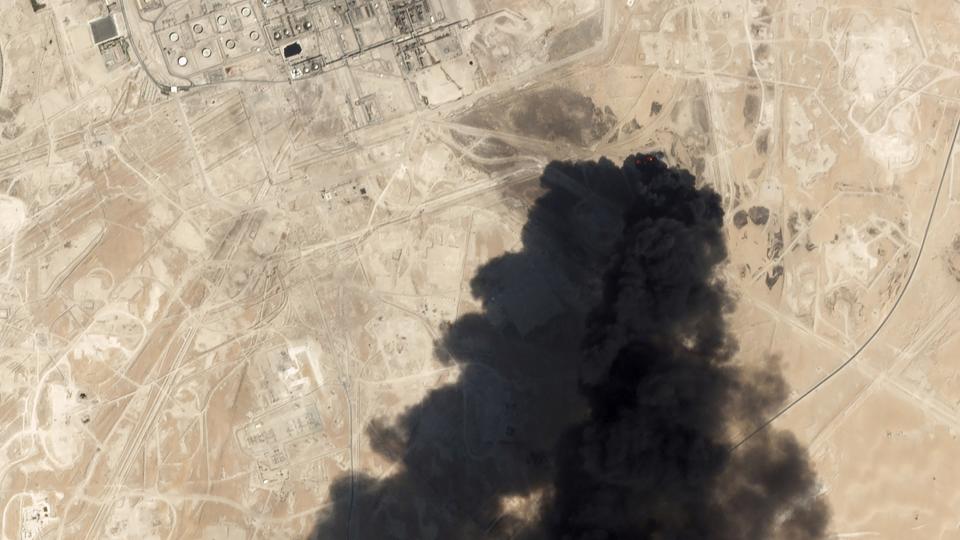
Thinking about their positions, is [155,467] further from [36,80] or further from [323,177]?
[36,80]

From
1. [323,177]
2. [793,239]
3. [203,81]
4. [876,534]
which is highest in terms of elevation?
[203,81]

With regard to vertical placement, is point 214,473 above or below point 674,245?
below

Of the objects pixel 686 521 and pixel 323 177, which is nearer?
pixel 686 521

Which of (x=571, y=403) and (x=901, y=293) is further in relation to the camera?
(x=901, y=293)

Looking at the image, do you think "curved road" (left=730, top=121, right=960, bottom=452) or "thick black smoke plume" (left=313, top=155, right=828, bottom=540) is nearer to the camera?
"thick black smoke plume" (left=313, top=155, right=828, bottom=540)

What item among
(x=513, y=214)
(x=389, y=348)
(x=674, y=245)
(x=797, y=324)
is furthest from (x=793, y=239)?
(x=389, y=348)

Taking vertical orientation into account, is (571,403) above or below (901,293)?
below

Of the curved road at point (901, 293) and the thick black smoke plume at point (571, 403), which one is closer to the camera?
the thick black smoke plume at point (571, 403)
